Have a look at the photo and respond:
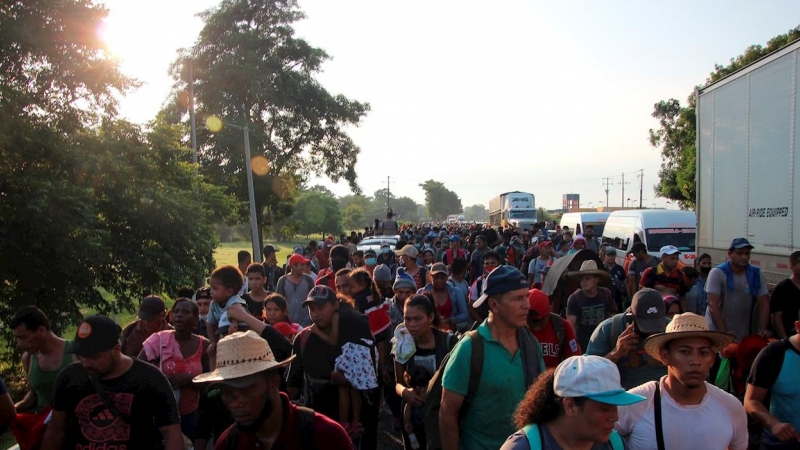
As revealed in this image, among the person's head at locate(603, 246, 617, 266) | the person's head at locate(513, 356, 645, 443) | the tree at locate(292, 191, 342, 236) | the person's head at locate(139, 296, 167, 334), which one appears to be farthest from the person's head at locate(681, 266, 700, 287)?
the tree at locate(292, 191, 342, 236)

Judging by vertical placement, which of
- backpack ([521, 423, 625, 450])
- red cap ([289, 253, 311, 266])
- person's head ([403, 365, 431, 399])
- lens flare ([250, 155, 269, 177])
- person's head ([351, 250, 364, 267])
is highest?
lens flare ([250, 155, 269, 177])

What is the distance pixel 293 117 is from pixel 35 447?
3123cm

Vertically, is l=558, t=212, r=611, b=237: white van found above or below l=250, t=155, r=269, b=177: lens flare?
below

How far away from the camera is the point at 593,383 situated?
8.40ft

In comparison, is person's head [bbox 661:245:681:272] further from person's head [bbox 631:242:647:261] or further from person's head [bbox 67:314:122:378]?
person's head [bbox 67:314:122:378]

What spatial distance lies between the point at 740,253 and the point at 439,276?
332 cm

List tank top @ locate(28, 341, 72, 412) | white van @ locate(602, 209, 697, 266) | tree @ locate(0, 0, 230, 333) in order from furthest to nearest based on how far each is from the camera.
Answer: white van @ locate(602, 209, 697, 266), tree @ locate(0, 0, 230, 333), tank top @ locate(28, 341, 72, 412)

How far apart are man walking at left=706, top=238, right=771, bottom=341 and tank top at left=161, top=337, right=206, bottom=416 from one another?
18.0 ft

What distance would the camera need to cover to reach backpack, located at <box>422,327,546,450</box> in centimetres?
358

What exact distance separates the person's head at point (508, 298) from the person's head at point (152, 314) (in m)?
3.15

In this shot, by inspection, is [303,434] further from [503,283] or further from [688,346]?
[688,346]

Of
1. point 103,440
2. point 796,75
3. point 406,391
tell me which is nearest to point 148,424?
point 103,440

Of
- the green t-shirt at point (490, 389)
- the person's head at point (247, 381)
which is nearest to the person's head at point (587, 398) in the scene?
the green t-shirt at point (490, 389)

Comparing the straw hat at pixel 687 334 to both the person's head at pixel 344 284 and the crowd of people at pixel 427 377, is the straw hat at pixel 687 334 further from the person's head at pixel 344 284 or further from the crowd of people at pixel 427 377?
the person's head at pixel 344 284
